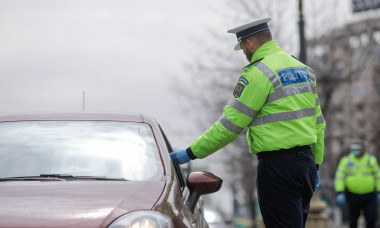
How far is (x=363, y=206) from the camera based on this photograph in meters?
12.9

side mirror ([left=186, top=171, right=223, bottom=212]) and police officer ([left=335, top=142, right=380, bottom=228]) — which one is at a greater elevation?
side mirror ([left=186, top=171, right=223, bottom=212])

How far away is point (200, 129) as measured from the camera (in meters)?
35.3

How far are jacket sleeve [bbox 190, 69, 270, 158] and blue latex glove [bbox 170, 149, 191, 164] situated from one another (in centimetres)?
7

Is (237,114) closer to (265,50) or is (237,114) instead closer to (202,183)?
(265,50)

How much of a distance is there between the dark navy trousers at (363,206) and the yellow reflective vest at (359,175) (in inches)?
4.1

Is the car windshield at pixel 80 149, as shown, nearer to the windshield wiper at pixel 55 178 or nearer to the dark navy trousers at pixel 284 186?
the windshield wiper at pixel 55 178

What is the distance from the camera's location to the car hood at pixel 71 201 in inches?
139

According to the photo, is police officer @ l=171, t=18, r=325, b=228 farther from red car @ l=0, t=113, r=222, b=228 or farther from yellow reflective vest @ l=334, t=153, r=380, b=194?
yellow reflective vest @ l=334, t=153, r=380, b=194

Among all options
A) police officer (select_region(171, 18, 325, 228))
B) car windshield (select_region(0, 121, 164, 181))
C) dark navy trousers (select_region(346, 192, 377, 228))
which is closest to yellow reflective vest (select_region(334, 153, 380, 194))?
dark navy trousers (select_region(346, 192, 377, 228))

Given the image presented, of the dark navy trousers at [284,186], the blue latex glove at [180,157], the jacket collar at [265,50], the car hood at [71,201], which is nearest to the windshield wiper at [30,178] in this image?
the car hood at [71,201]

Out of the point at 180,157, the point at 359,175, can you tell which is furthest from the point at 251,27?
the point at 359,175

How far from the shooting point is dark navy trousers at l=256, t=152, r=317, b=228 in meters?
5.10

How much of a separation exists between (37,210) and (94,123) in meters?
1.43

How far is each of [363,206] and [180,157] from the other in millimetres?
8183
